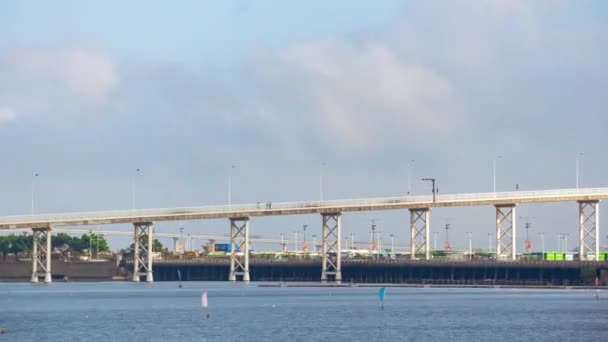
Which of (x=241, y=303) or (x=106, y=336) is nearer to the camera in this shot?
(x=106, y=336)

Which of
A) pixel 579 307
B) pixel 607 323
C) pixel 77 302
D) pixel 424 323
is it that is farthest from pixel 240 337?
pixel 77 302

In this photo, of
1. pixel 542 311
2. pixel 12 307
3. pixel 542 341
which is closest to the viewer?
pixel 542 341

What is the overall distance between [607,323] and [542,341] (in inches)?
815

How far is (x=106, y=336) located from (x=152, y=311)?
3924cm

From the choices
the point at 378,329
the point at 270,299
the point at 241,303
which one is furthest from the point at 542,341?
the point at 270,299

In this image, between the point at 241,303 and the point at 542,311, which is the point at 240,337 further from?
the point at 241,303

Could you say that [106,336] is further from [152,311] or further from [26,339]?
[152,311]

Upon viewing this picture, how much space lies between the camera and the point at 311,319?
13538cm

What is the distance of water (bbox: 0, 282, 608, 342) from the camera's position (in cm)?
11288

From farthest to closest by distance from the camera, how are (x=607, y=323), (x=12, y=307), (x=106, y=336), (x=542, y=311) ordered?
(x=12, y=307) → (x=542, y=311) → (x=607, y=323) → (x=106, y=336)

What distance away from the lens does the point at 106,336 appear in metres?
114

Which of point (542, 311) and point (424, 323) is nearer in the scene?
point (424, 323)

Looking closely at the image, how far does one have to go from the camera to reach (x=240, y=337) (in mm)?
111375

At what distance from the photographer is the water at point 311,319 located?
112875mm
